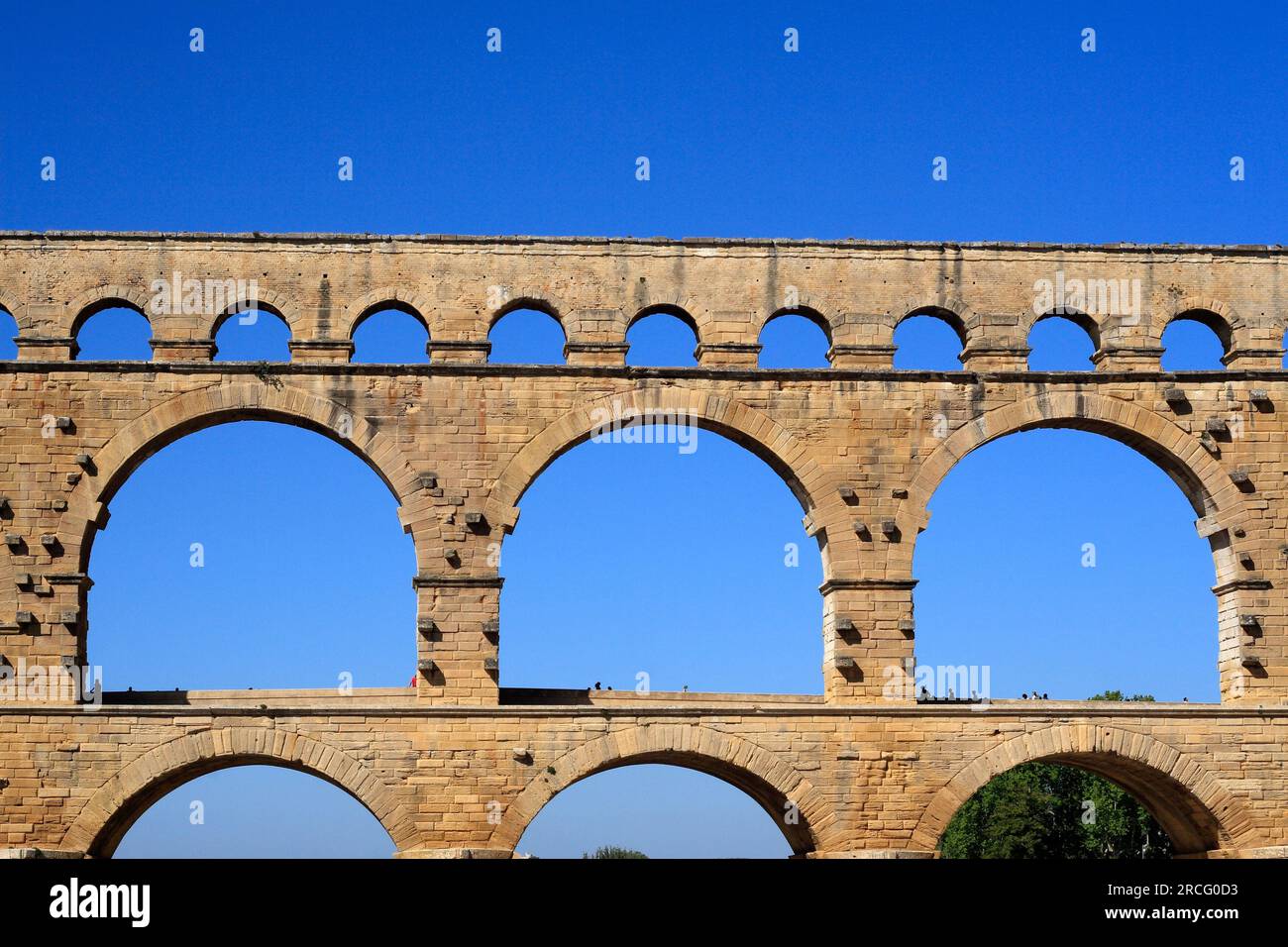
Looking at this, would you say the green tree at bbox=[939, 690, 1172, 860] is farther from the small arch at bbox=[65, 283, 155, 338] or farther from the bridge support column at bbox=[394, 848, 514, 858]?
the small arch at bbox=[65, 283, 155, 338]

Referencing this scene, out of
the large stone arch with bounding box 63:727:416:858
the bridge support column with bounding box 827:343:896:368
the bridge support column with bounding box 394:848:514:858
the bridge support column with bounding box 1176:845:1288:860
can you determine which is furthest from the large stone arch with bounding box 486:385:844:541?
the bridge support column with bounding box 1176:845:1288:860

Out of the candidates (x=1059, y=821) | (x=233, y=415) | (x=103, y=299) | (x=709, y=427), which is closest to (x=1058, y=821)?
(x=1059, y=821)

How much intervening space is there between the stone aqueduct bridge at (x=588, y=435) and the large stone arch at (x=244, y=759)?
42 millimetres

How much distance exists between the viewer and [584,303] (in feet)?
85.5

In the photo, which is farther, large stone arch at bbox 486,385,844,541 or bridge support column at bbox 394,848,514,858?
large stone arch at bbox 486,385,844,541

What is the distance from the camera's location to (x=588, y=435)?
25.8 metres

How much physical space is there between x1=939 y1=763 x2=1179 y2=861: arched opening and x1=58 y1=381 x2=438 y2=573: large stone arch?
100 ft

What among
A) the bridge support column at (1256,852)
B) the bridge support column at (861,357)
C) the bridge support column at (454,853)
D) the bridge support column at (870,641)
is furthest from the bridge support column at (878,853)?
the bridge support column at (861,357)

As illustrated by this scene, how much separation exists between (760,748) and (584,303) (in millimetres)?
6854

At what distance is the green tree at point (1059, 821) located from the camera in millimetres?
51906

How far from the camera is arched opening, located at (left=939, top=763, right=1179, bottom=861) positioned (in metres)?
51.9

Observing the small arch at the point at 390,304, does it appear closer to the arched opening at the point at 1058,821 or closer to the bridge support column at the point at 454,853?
the bridge support column at the point at 454,853

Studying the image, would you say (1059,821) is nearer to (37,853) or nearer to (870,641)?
(870,641)
